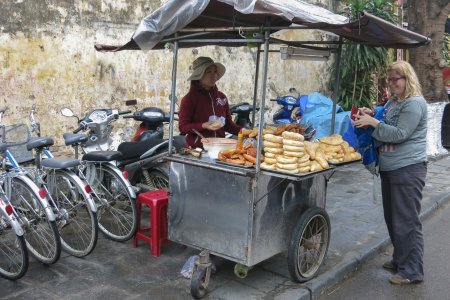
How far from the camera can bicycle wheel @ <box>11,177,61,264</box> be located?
157 inches

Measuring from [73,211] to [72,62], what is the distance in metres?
2.76

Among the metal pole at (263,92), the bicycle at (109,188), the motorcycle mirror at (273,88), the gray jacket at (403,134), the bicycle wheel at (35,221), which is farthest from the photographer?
the motorcycle mirror at (273,88)

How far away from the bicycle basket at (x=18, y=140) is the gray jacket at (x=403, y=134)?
3.13m

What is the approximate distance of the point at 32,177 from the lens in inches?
171

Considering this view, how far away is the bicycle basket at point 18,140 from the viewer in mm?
4285

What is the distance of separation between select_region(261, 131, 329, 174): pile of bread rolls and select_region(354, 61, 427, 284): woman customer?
2.07 feet

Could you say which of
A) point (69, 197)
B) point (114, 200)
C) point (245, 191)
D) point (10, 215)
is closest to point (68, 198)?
Result: point (69, 197)

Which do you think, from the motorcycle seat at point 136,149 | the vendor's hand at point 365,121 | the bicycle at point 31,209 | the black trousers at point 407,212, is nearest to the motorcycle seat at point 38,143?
the bicycle at point 31,209

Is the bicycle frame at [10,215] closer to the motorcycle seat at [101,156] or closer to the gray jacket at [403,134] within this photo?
the motorcycle seat at [101,156]

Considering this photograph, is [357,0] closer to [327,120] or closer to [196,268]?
[327,120]

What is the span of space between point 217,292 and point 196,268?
0.93 feet

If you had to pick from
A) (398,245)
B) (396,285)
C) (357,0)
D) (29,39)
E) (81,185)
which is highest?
(357,0)

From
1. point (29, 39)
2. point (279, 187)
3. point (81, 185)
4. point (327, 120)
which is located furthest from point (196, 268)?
point (327, 120)

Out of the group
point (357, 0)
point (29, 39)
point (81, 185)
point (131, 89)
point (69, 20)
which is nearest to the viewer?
point (81, 185)
